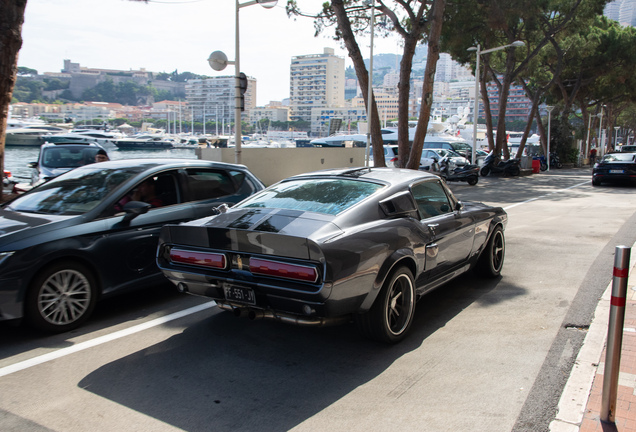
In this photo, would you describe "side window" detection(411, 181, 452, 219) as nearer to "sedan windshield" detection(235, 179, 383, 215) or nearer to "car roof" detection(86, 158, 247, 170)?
"sedan windshield" detection(235, 179, 383, 215)

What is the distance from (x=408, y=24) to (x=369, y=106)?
25.4 ft

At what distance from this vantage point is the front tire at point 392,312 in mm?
4289

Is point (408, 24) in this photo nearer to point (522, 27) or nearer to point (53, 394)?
point (522, 27)

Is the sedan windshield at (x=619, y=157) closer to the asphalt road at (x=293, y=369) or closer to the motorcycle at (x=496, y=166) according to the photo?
the motorcycle at (x=496, y=166)

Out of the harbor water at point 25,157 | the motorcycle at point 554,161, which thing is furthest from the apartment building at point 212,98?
the motorcycle at point 554,161

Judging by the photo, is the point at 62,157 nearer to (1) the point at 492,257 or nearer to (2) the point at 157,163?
(2) the point at 157,163

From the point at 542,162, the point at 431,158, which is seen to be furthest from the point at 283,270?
the point at 542,162

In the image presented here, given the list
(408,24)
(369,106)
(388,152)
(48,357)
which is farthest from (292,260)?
(388,152)

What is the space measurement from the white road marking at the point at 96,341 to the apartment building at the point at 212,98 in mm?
143828

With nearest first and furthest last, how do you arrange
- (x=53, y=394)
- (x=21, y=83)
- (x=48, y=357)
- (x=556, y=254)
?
(x=53, y=394) → (x=48, y=357) → (x=556, y=254) → (x=21, y=83)

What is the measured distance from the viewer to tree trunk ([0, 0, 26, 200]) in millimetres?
9156

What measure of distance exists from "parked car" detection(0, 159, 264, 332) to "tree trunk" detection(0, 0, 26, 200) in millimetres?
4491

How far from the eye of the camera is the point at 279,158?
65.1 ft

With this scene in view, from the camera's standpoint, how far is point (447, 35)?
1181 inches
